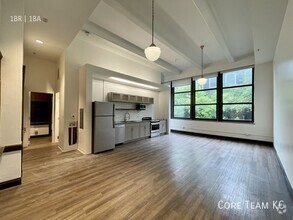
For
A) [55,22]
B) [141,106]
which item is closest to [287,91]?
[55,22]

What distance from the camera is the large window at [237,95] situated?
237 inches

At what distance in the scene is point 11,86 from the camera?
255cm

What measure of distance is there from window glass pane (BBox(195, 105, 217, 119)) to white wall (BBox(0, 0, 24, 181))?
7323 millimetres

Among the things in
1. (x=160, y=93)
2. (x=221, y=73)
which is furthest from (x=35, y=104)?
(x=221, y=73)

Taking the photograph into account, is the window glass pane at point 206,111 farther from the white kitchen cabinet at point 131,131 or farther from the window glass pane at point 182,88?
the white kitchen cabinet at point 131,131

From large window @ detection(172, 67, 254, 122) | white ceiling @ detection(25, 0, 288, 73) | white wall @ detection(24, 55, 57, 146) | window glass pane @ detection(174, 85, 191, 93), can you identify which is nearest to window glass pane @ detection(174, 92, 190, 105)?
large window @ detection(172, 67, 254, 122)

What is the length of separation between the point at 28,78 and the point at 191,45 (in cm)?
635

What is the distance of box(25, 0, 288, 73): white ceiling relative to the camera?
9.11 ft

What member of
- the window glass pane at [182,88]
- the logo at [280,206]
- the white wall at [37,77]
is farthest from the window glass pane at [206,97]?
the white wall at [37,77]

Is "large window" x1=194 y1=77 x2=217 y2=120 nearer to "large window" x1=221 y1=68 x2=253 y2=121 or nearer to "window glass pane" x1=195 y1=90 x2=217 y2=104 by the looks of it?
"window glass pane" x1=195 y1=90 x2=217 y2=104

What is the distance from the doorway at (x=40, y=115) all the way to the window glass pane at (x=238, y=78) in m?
8.53

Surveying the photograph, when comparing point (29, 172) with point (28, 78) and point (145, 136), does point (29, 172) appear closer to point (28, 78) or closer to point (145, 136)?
point (28, 78)

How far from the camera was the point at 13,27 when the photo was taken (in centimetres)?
254

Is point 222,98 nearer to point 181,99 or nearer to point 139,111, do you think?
point 181,99
